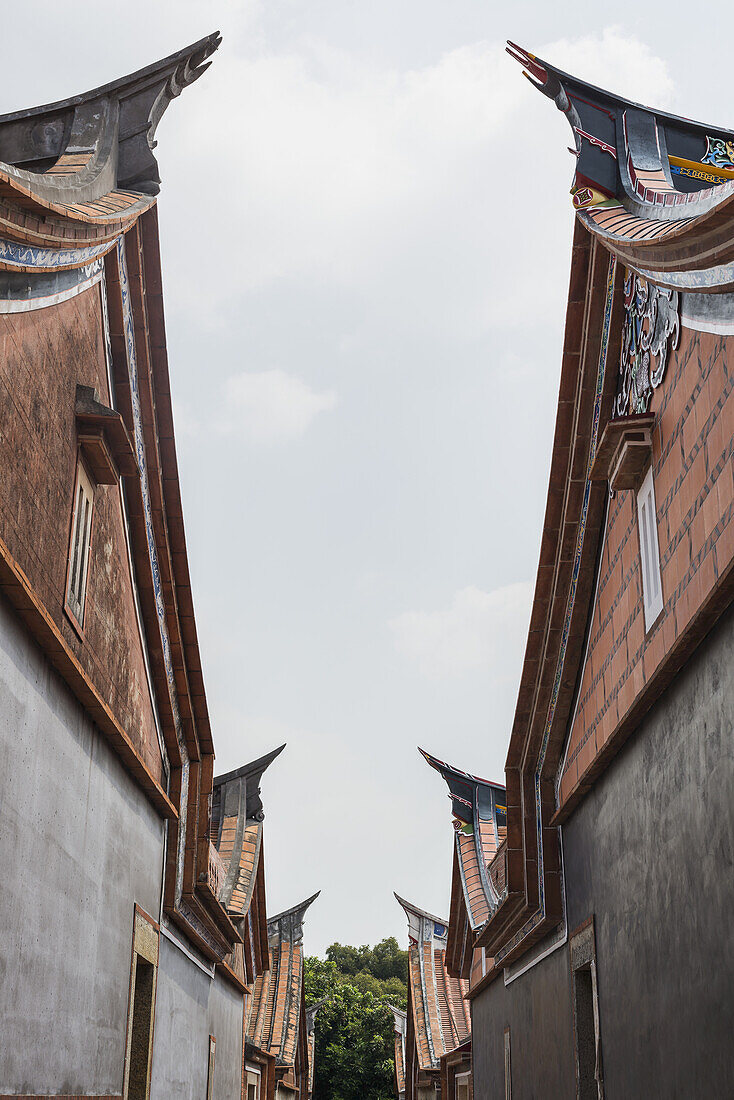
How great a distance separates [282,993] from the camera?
2012 centimetres

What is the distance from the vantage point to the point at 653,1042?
5.27 metres

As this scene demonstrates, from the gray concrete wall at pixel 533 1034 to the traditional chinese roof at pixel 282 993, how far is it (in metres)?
6.50

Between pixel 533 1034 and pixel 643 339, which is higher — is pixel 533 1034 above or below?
below

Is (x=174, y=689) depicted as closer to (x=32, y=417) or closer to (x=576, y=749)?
(x=576, y=749)

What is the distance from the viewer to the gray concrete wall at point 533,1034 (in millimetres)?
7960

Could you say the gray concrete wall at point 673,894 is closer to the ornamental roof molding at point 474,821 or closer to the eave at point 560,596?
the eave at point 560,596

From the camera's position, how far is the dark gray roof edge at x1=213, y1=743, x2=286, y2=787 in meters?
12.8

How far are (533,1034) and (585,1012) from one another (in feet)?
7.46

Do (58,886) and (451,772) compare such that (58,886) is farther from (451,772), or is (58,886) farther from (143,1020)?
(451,772)

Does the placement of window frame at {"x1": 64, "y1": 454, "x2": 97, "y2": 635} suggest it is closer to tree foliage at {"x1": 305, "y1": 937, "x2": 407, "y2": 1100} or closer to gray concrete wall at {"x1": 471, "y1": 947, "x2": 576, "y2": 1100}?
gray concrete wall at {"x1": 471, "y1": 947, "x2": 576, "y2": 1100}

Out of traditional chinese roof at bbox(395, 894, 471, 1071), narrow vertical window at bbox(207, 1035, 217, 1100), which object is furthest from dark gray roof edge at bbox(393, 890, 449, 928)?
narrow vertical window at bbox(207, 1035, 217, 1100)

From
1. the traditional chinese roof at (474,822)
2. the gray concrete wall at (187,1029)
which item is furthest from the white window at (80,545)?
the traditional chinese roof at (474,822)

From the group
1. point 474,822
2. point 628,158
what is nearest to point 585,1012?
point 628,158

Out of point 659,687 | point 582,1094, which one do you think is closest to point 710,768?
point 659,687
